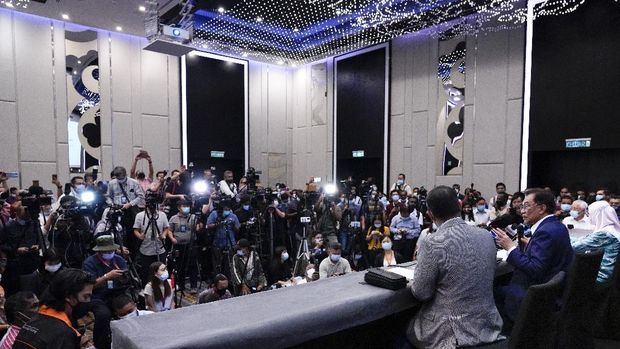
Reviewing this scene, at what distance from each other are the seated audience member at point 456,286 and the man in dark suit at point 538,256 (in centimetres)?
51

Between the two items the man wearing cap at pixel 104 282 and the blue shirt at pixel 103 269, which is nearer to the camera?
the man wearing cap at pixel 104 282

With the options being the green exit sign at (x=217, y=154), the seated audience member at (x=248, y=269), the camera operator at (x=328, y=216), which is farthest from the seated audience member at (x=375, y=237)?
the green exit sign at (x=217, y=154)

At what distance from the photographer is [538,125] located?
7.63m

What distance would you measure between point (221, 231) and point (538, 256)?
426cm

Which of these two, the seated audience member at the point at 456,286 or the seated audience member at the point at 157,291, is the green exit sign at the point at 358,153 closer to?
the seated audience member at the point at 157,291

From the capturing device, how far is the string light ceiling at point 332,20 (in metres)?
7.55

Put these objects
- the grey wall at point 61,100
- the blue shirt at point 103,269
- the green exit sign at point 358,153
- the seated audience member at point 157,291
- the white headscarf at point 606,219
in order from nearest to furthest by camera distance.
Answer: the white headscarf at point 606,219 → the blue shirt at point 103,269 → the seated audience member at point 157,291 → the grey wall at point 61,100 → the green exit sign at point 358,153

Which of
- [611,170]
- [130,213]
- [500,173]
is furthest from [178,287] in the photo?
[611,170]

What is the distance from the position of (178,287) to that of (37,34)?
7.20 metres

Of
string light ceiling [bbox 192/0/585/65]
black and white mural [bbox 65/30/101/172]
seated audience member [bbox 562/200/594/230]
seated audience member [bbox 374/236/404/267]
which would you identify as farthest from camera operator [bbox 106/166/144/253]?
seated audience member [bbox 562/200/594/230]

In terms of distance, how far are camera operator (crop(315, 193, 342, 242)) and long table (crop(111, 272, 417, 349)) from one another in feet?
15.3

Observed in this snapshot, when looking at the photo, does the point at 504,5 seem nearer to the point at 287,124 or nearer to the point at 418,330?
the point at 287,124

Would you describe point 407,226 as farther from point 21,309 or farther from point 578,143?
point 21,309

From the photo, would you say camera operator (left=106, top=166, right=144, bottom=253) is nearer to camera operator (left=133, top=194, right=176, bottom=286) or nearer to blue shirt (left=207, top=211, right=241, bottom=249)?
camera operator (left=133, top=194, right=176, bottom=286)
